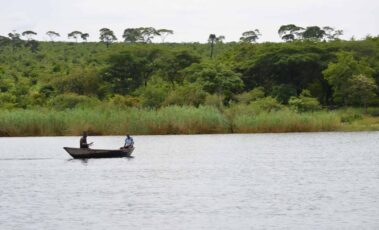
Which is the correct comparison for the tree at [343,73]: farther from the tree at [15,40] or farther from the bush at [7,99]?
the tree at [15,40]

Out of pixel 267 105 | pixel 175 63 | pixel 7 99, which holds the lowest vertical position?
pixel 267 105

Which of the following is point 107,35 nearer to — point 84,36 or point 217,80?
point 84,36

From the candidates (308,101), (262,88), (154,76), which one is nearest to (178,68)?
(154,76)

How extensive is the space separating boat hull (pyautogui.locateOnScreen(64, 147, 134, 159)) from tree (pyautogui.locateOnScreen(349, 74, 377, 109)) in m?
39.8

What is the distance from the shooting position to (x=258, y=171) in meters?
41.7

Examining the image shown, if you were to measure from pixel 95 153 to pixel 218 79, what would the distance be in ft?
127

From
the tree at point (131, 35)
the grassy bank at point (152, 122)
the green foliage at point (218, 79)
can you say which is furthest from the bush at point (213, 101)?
the tree at point (131, 35)

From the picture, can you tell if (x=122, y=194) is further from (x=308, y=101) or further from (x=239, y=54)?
(x=239, y=54)

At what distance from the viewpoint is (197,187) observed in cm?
3522

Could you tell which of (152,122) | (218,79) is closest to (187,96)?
(218,79)

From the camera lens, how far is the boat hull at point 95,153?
47.5 meters

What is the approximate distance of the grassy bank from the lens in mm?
65500

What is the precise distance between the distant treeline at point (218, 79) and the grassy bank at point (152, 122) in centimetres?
763

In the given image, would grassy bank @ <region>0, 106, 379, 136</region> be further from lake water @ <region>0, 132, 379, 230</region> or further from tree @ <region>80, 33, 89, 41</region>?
tree @ <region>80, 33, 89, 41</region>
